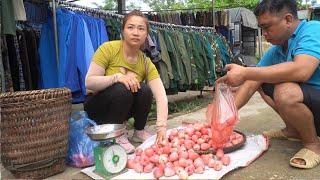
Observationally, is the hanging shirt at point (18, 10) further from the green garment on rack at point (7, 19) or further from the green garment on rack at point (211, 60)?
the green garment on rack at point (211, 60)

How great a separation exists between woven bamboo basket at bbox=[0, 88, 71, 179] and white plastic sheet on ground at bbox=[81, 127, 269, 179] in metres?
0.29

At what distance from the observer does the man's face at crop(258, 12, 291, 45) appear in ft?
9.69

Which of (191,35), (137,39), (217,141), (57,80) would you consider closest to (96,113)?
(137,39)

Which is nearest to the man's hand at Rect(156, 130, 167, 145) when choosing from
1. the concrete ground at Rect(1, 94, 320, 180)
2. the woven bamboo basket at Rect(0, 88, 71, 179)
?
the concrete ground at Rect(1, 94, 320, 180)

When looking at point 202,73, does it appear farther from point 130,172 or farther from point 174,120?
point 130,172

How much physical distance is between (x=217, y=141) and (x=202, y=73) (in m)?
3.93

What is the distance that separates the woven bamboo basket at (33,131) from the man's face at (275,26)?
1.64 meters

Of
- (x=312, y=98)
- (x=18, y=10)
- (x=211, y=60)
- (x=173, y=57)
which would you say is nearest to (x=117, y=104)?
(x=312, y=98)

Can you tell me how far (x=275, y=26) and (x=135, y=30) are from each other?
1.13 metres

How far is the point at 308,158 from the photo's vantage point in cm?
283

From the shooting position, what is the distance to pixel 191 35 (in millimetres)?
6668

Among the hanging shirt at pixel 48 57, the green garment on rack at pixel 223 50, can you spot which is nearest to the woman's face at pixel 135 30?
the hanging shirt at pixel 48 57

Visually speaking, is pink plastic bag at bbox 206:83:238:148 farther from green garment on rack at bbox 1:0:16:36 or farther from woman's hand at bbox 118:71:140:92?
green garment on rack at bbox 1:0:16:36

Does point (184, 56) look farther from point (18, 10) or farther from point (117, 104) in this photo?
point (117, 104)
